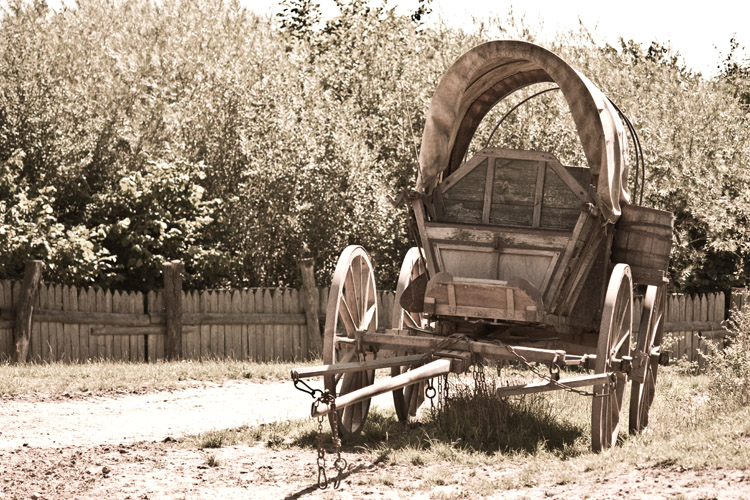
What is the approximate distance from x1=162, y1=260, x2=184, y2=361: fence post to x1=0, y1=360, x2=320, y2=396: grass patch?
395 mm

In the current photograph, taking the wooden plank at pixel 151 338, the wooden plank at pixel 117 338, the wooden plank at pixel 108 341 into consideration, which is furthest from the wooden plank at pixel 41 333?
the wooden plank at pixel 151 338

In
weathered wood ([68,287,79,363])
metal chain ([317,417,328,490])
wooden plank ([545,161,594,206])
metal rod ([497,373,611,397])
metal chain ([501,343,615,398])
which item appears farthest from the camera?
weathered wood ([68,287,79,363])

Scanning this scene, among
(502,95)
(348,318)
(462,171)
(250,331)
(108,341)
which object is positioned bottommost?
(108,341)

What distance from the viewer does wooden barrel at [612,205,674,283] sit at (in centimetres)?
872

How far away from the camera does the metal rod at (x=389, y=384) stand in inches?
259

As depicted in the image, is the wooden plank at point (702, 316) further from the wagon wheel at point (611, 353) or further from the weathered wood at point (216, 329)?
the wagon wheel at point (611, 353)

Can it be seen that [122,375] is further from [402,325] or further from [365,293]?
[365,293]

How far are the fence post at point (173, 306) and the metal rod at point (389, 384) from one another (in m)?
6.87

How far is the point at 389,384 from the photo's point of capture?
713 cm

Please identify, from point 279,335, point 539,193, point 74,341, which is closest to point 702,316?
point 279,335

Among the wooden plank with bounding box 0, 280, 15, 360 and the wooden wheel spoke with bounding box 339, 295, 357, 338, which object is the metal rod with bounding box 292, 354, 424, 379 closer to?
the wooden wheel spoke with bounding box 339, 295, 357, 338

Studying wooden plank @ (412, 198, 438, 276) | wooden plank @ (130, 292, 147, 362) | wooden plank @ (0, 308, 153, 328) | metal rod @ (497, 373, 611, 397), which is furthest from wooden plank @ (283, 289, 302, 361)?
metal rod @ (497, 373, 611, 397)

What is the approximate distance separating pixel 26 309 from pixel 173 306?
6.14ft

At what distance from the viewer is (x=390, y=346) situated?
8250 mm
